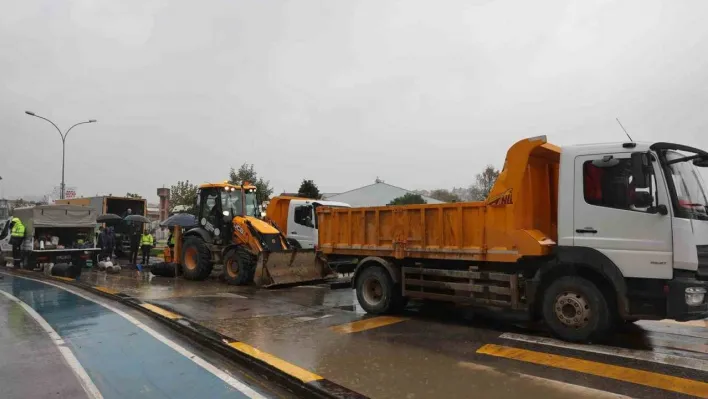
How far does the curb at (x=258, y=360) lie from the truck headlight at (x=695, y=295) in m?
3.98

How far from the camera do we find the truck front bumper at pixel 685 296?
555 centimetres

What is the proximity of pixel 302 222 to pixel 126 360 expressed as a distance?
9.56 meters

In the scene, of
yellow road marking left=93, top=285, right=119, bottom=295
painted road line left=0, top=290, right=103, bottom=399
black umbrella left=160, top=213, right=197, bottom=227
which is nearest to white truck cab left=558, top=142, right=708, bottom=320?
painted road line left=0, top=290, right=103, bottom=399

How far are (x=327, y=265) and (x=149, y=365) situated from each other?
7692 mm

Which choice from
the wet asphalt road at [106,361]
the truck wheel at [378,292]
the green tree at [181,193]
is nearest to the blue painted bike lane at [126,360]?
the wet asphalt road at [106,361]

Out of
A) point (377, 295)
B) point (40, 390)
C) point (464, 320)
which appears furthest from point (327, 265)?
point (40, 390)

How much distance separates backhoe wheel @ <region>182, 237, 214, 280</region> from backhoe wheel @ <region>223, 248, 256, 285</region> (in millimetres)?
867

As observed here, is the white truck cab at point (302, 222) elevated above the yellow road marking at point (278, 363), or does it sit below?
above

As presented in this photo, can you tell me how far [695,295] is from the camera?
5586mm

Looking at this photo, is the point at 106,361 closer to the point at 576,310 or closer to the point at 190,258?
the point at 576,310

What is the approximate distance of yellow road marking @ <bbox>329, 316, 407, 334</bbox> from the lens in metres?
7.41

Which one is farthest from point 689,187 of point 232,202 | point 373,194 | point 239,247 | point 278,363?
point 373,194

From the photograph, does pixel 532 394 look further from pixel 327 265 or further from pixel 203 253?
pixel 203 253

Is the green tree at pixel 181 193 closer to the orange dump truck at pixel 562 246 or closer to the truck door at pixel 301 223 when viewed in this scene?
the truck door at pixel 301 223
